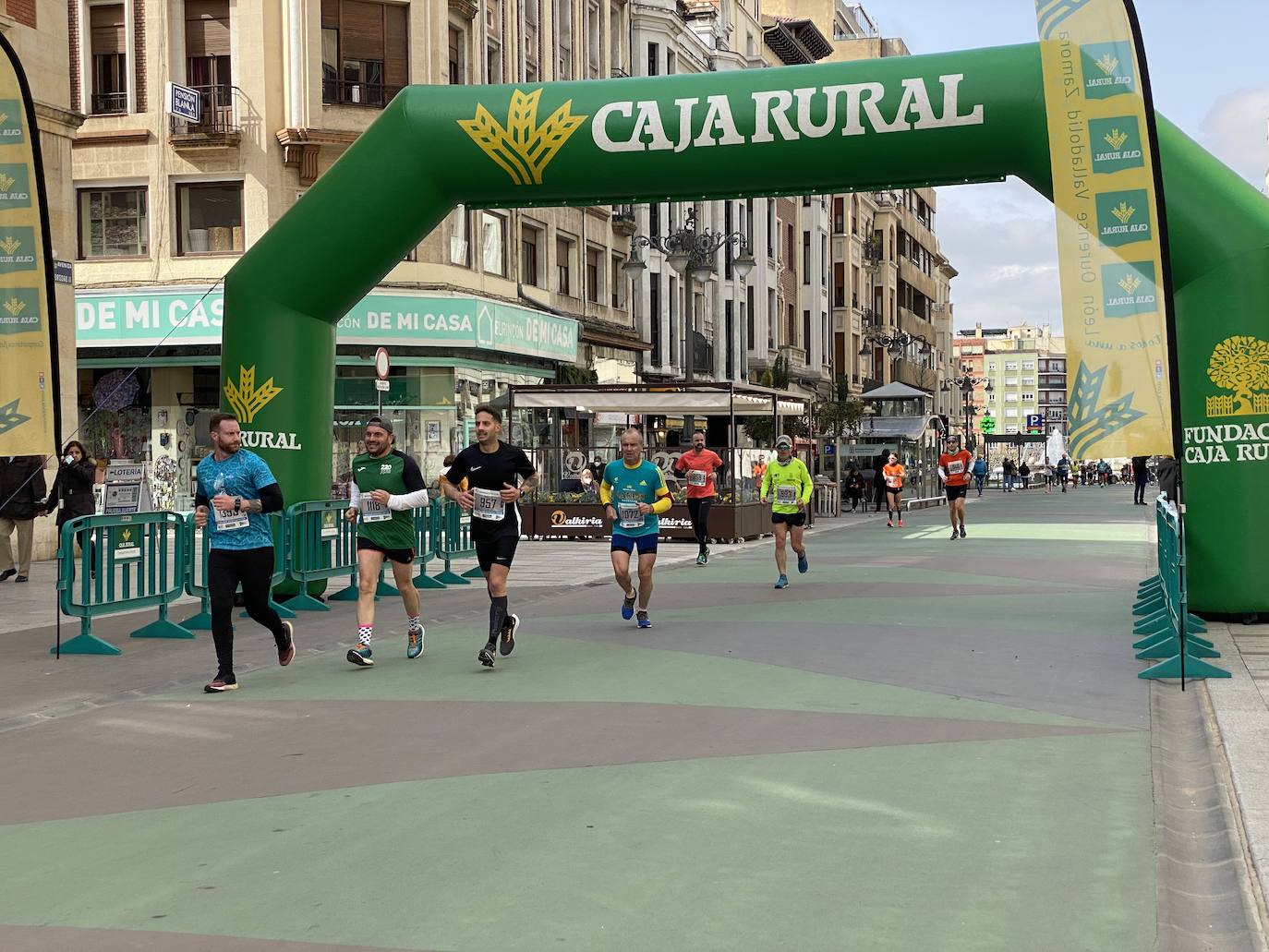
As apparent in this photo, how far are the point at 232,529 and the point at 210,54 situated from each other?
2306 cm

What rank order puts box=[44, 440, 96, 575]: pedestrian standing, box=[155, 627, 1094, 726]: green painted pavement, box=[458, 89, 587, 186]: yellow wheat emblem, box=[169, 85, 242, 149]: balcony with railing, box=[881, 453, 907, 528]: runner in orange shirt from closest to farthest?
box=[155, 627, 1094, 726]: green painted pavement < box=[458, 89, 587, 186]: yellow wheat emblem < box=[44, 440, 96, 575]: pedestrian standing < box=[169, 85, 242, 149]: balcony with railing < box=[881, 453, 907, 528]: runner in orange shirt

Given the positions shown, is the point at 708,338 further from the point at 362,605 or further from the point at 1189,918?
the point at 1189,918

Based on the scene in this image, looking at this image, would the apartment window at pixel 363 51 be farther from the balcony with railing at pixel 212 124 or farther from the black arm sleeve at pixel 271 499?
the black arm sleeve at pixel 271 499

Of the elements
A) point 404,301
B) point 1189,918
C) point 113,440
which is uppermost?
point 404,301

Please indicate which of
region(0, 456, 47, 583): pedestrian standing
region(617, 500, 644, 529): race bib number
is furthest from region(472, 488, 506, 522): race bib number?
region(0, 456, 47, 583): pedestrian standing

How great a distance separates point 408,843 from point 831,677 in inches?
191

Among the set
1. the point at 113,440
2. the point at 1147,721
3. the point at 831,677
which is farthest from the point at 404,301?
the point at 1147,721

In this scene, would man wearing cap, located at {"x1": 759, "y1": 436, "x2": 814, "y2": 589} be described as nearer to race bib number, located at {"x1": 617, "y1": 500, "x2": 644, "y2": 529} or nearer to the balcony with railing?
race bib number, located at {"x1": 617, "y1": 500, "x2": 644, "y2": 529}

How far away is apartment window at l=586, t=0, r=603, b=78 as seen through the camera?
140 ft

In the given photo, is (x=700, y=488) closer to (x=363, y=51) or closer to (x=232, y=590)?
(x=232, y=590)

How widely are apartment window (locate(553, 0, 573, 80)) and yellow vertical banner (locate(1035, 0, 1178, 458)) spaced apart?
1191 inches

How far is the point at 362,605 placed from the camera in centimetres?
1125

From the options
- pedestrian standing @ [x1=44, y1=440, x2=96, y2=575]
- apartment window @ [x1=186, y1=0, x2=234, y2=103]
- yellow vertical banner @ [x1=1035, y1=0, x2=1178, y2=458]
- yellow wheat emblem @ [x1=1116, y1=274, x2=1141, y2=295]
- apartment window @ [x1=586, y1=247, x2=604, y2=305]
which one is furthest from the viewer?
apartment window @ [x1=586, y1=247, x2=604, y2=305]

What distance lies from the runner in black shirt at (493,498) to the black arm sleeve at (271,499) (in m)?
1.47
